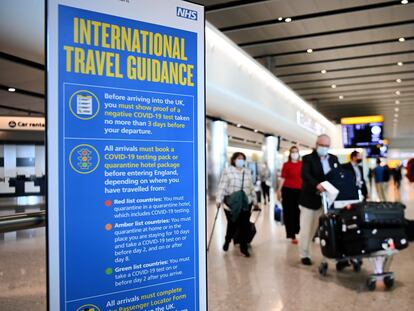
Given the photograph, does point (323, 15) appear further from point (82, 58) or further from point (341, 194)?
point (82, 58)

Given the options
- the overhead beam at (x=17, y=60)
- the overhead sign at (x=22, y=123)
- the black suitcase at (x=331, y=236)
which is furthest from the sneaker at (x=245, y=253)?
the overhead sign at (x=22, y=123)

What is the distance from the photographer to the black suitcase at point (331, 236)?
4574 millimetres

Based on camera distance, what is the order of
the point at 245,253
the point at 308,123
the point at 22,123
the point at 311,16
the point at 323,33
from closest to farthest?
the point at 245,253 < the point at 311,16 < the point at 323,33 < the point at 22,123 < the point at 308,123

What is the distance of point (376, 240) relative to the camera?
4.29 m

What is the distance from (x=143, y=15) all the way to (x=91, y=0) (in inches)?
11.3

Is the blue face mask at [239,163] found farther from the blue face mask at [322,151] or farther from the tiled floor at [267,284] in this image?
the blue face mask at [322,151]

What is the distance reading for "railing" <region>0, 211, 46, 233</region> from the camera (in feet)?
7.67

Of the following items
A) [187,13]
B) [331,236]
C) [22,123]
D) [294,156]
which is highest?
[22,123]

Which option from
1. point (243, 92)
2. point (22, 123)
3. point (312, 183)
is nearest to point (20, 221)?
point (312, 183)

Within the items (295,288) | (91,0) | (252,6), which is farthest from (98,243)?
(252,6)

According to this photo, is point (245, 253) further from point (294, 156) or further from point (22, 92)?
point (22, 92)

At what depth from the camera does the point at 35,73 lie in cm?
768

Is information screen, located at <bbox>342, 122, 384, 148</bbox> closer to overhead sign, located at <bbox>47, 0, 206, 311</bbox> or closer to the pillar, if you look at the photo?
the pillar

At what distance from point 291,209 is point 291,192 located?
0.30 m
